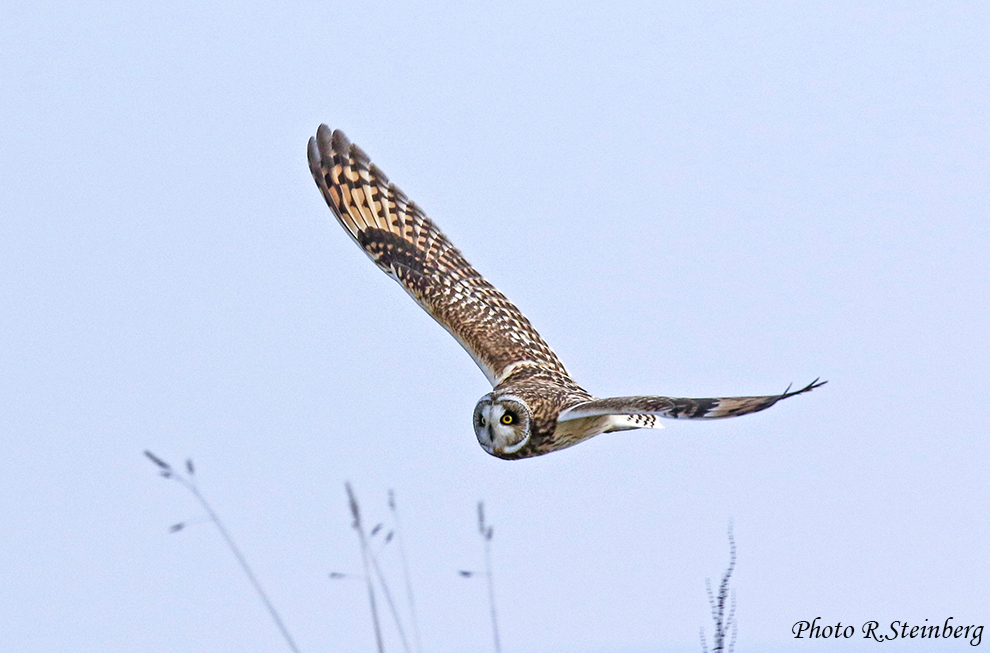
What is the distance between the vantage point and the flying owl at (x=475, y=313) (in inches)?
289

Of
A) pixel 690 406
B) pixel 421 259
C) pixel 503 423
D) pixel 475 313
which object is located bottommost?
pixel 690 406

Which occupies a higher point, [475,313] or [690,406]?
[475,313]

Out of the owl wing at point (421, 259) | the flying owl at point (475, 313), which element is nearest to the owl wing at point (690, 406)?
the flying owl at point (475, 313)

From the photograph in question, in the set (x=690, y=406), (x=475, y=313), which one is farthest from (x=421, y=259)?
(x=690, y=406)

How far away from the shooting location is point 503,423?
7285mm

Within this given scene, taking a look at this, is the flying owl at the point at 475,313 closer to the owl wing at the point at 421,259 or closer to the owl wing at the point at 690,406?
the owl wing at the point at 421,259

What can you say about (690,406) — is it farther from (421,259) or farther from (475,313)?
(421,259)

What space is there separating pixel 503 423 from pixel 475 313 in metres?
1.71

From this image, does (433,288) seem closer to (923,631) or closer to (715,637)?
(923,631)

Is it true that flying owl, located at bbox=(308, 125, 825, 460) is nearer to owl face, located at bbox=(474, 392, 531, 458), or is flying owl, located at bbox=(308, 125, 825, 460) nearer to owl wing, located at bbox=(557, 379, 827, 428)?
owl face, located at bbox=(474, 392, 531, 458)

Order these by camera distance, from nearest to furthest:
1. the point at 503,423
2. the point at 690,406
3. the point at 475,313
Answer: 1. the point at 690,406
2. the point at 503,423
3. the point at 475,313

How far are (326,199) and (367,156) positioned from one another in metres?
0.48

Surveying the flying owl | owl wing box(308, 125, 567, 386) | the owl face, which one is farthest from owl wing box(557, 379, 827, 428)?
Answer: owl wing box(308, 125, 567, 386)

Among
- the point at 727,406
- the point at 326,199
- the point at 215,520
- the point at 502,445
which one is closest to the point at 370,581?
the point at 215,520
